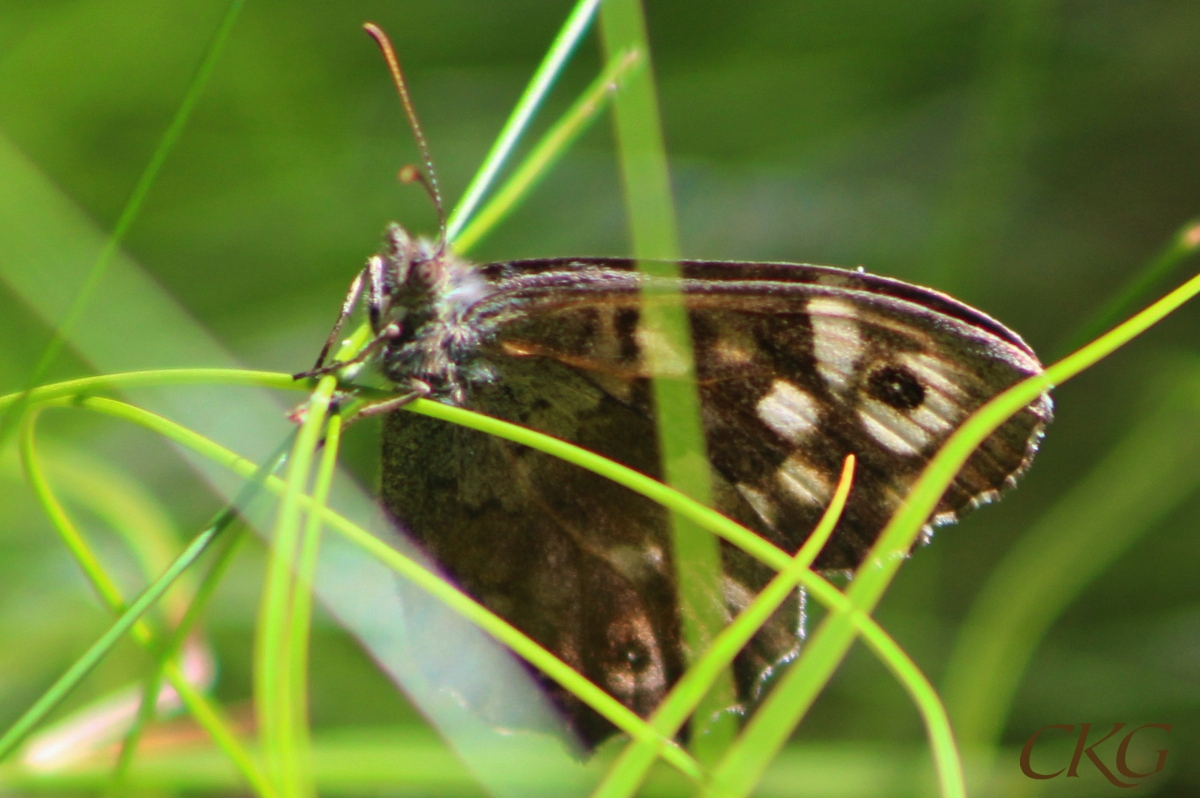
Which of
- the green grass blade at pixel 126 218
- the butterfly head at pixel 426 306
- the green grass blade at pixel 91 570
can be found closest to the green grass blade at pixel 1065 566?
the butterfly head at pixel 426 306

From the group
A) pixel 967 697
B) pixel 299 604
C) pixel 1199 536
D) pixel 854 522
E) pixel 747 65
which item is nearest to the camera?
pixel 299 604

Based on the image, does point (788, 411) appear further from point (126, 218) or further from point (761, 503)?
point (126, 218)

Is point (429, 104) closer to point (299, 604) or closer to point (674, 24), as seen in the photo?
point (674, 24)

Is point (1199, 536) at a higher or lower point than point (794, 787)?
higher

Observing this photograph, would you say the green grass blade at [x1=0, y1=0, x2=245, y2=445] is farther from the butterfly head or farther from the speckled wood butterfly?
the butterfly head

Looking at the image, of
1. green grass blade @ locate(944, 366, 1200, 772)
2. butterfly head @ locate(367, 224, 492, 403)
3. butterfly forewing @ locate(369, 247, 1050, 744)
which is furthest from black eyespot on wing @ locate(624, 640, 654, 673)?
green grass blade @ locate(944, 366, 1200, 772)

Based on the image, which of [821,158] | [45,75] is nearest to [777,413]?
[821,158]

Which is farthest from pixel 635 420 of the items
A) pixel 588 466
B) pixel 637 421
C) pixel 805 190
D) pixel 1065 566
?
pixel 805 190

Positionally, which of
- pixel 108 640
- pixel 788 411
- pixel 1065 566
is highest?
pixel 1065 566
